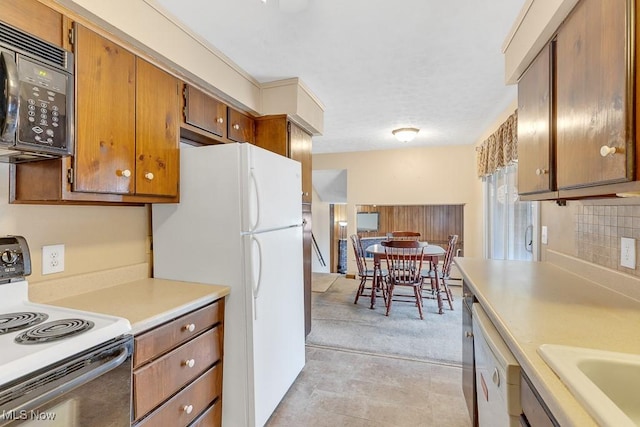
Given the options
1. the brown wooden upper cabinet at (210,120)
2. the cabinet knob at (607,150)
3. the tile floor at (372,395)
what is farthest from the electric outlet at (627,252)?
the brown wooden upper cabinet at (210,120)

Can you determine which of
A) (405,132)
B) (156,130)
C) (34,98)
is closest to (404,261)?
(405,132)

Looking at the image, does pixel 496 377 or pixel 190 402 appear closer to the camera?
pixel 496 377

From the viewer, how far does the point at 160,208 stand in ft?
5.99

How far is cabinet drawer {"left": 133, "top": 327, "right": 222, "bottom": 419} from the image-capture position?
1192 mm

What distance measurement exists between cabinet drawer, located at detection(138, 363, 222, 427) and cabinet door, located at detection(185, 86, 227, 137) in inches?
57.9

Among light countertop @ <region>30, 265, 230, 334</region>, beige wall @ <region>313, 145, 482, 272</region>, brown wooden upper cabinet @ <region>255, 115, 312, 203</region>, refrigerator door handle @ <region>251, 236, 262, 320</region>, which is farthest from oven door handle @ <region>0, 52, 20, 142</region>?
beige wall @ <region>313, 145, 482, 272</region>

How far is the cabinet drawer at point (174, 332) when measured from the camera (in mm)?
1197

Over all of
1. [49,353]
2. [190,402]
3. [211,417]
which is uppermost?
[49,353]

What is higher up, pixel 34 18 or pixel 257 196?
pixel 34 18

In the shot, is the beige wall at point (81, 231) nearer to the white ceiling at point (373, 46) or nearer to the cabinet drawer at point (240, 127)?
the cabinet drawer at point (240, 127)

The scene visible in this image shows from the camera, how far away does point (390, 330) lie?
3.19m

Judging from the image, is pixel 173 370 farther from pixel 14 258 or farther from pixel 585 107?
pixel 585 107

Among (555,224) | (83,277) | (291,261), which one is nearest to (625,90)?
(555,224)

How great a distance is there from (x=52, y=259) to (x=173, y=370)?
777 millimetres
